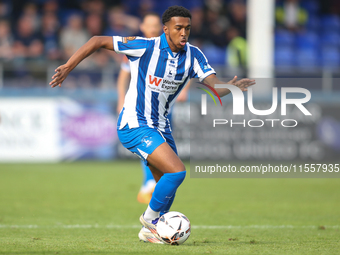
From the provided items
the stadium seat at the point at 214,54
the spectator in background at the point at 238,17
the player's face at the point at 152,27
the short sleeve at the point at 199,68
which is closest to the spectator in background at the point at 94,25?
the stadium seat at the point at 214,54

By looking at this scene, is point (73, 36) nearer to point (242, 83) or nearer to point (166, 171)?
point (242, 83)

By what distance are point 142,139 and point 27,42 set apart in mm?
9702

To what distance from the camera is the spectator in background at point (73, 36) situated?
13526 mm

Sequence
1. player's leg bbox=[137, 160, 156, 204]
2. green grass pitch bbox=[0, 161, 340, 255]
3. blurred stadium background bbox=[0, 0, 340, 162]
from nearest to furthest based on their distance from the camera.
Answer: green grass pitch bbox=[0, 161, 340, 255]
player's leg bbox=[137, 160, 156, 204]
blurred stadium background bbox=[0, 0, 340, 162]

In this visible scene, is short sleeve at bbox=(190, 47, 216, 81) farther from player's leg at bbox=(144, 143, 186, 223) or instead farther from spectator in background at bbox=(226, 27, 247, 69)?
spectator in background at bbox=(226, 27, 247, 69)

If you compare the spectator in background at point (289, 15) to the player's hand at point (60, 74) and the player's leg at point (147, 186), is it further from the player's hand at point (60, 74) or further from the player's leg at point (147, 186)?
the player's hand at point (60, 74)

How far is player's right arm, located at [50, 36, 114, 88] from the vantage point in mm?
4137

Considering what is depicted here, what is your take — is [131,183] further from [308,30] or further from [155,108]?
[308,30]

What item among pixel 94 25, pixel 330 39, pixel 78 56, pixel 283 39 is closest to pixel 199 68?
pixel 78 56

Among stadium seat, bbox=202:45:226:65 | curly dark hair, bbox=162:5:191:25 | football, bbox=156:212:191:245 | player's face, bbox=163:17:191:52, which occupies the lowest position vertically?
football, bbox=156:212:191:245

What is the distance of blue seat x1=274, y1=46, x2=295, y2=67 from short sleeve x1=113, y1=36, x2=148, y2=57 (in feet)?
36.7

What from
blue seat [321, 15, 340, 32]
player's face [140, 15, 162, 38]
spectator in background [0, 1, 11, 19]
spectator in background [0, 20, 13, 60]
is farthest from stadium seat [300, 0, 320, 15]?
player's face [140, 15, 162, 38]

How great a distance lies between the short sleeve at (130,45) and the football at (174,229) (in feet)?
4.64

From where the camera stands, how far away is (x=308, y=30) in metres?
16.6
